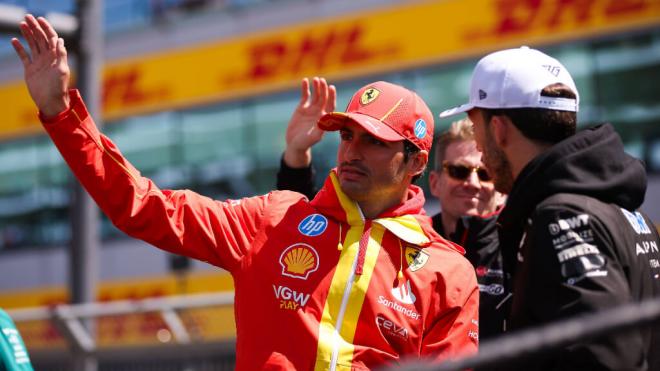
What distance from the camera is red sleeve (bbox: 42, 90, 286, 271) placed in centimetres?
331

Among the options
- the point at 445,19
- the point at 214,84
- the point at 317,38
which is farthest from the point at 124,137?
the point at 445,19

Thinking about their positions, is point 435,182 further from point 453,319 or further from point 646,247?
point 646,247

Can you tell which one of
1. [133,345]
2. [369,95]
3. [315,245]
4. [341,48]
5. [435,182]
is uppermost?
[369,95]

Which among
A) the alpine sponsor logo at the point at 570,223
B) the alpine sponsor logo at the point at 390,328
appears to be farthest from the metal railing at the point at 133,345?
the alpine sponsor logo at the point at 570,223

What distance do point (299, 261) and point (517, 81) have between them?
3.09ft

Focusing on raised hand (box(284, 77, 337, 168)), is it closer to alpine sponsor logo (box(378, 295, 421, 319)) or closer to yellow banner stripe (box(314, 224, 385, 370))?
yellow banner stripe (box(314, 224, 385, 370))

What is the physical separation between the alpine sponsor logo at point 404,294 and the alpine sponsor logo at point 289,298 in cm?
29

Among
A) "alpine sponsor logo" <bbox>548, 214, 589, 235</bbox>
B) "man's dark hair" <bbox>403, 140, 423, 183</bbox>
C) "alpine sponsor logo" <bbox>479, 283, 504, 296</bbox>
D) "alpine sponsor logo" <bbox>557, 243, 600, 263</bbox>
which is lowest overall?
"alpine sponsor logo" <bbox>479, 283, 504, 296</bbox>

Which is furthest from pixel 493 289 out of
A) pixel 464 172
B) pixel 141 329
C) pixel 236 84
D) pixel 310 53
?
pixel 236 84

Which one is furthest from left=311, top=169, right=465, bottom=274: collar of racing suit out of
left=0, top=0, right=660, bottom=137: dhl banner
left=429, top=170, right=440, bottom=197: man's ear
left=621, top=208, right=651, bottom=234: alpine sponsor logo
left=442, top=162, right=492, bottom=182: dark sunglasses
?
left=0, top=0, right=660, bottom=137: dhl banner

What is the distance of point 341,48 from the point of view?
603 inches

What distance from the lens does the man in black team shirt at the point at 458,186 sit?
4242mm

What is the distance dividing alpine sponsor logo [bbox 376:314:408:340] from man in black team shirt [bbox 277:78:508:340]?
51 centimetres

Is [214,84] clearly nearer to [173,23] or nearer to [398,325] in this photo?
[173,23]
